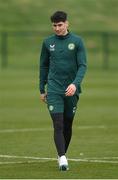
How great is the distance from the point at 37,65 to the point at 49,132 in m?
29.5

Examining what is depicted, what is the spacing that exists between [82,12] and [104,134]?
41392mm

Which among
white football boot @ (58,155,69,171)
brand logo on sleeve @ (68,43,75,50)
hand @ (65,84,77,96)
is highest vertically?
brand logo on sleeve @ (68,43,75,50)

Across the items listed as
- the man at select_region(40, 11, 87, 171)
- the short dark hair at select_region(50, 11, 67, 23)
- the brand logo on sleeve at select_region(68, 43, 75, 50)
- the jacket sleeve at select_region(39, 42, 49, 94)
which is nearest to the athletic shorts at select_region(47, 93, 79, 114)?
the man at select_region(40, 11, 87, 171)

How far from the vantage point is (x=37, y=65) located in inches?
1943

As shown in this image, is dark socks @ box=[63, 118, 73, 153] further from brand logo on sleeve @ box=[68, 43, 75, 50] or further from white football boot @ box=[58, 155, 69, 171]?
brand logo on sleeve @ box=[68, 43, 75, 50]

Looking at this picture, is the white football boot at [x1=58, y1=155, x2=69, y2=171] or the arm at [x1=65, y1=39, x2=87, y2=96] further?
the arm at [x1=65, y1=39, x2=87, y2=96]

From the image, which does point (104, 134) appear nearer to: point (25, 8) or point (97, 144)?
point (97, 144)

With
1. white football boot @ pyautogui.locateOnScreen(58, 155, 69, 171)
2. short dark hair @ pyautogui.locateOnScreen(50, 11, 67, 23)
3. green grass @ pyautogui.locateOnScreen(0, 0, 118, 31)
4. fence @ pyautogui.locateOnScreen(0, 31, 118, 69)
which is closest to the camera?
white football boot @ pyautogui.locateOnScreen(58, 155, 69, 171)

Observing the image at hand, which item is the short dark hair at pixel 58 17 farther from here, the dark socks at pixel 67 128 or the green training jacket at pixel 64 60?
the dark socks at pixel 67 128

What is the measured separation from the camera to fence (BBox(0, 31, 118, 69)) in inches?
1988

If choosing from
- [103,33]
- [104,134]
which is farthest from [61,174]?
[103,33]

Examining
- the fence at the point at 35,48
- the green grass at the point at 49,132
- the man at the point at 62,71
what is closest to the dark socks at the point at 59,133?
the man at the point at 62,71

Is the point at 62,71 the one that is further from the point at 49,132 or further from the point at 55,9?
the point at 55,9

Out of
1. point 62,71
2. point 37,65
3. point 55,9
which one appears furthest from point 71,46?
point 55,9
